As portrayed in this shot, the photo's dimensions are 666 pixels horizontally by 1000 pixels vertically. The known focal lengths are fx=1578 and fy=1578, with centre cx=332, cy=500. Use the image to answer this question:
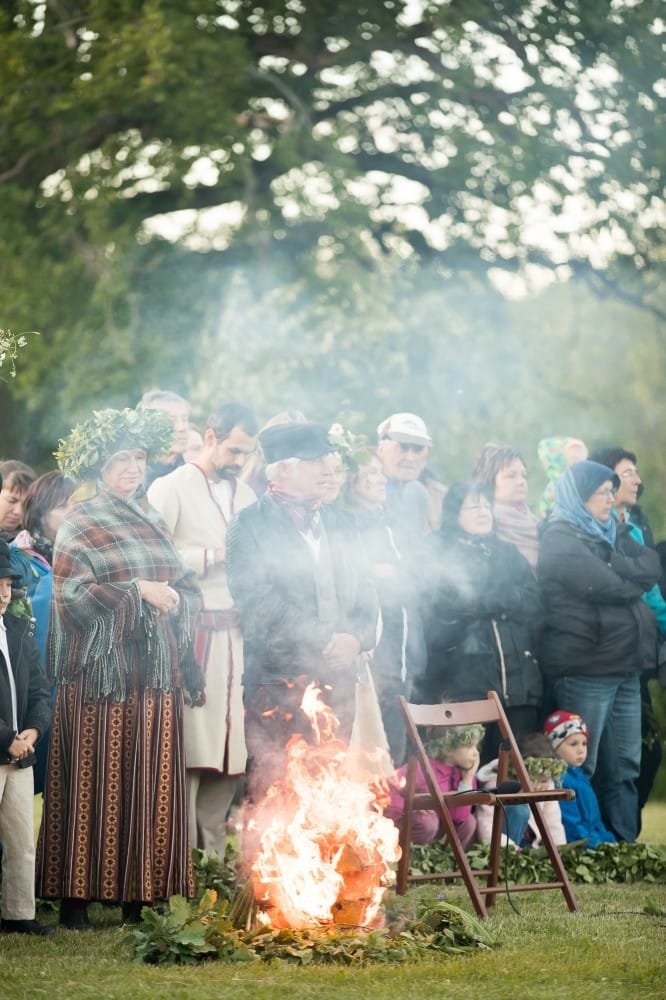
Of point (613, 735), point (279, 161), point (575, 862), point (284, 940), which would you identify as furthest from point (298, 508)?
point (279, 161)

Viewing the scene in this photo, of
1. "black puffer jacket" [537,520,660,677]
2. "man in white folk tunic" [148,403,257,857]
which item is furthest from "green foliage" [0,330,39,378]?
"black puffer jacket" [537,520,660,677]

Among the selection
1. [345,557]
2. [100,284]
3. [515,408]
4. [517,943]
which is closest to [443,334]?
[515,408]

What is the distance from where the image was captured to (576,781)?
8641mm

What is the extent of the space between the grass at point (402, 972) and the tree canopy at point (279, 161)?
356 inches

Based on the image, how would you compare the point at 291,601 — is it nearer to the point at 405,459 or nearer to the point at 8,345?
the point at 8,345

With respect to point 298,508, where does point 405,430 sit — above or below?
below

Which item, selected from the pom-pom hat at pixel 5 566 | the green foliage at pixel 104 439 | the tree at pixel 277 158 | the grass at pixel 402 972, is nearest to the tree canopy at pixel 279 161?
the tree at pixel 277 158

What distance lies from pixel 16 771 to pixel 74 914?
0.68 m

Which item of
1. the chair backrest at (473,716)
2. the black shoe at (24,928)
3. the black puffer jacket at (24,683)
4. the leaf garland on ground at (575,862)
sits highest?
the black puffer jacket at (24,683)

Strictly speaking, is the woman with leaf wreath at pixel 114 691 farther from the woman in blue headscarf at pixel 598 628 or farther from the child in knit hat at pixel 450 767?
the woman in blue headscarf at pixel 598 628

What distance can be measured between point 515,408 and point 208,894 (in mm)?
17284

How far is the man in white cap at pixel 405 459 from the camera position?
8.80 metres

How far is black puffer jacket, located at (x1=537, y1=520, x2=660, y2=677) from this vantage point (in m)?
8.62

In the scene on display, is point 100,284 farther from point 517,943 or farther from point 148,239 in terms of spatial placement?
point 517,943
